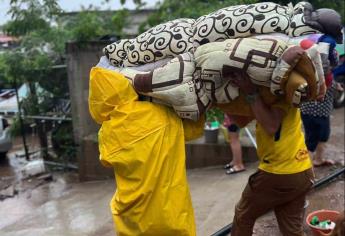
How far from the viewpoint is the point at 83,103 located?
727 centimetres

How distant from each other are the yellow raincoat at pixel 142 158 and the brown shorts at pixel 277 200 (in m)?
0.71

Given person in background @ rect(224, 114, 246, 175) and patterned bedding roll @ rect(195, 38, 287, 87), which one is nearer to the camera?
patterned bedding roll @ rect(195, 38, 287, 87)

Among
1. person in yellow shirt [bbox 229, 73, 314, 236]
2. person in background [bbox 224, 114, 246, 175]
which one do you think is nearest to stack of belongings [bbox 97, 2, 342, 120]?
person in yellow shirt [bbox 229, 73, 314, 236]

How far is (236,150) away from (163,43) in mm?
3392

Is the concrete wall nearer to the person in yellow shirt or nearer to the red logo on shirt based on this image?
the person in yellow shirt

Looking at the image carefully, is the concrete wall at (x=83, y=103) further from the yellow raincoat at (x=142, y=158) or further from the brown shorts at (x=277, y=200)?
the yellow raincoat at (x=142, y=158)

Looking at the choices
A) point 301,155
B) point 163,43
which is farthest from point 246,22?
point 301,155

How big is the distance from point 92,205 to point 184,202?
335 cm

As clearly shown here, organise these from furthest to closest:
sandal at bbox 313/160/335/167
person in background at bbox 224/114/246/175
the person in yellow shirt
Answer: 1. person in background at bbox 224/114/246/175
2. sandal at bbox 313/160/335/167
3. the person in yellow shirt

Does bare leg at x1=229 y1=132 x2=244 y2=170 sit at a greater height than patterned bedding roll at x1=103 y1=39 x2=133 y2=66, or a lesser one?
lesser

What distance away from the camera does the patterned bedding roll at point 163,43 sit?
8.23 feet

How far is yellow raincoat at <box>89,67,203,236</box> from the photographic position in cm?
240

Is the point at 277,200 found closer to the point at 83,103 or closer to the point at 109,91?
the point at 109,91

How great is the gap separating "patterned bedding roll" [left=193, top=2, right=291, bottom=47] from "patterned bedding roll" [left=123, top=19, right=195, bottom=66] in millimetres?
116
